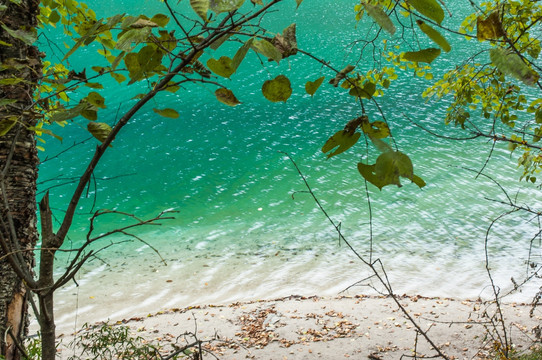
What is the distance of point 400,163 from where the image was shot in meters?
0.61

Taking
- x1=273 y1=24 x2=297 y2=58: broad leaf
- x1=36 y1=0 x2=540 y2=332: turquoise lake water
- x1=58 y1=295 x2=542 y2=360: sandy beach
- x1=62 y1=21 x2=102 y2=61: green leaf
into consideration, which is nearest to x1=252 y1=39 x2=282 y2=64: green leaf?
x1=273 y1=24 x2=297 y2=58: broad leaf

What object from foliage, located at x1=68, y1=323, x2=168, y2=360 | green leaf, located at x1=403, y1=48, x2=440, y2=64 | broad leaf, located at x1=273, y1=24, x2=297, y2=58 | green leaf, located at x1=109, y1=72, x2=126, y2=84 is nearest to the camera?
green leaf, located at x1=403, y1=48, x2=440, y2=64

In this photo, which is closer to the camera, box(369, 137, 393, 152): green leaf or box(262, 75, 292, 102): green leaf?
box(369, 137, 393, 152): green leaf

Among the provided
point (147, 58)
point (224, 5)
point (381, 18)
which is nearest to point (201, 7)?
point (224, 5)

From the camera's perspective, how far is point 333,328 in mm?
5113

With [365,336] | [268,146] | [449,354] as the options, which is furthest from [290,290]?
[268,146]

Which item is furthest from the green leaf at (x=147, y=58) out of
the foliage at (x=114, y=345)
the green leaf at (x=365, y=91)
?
the foliage at (x=114, y=345)

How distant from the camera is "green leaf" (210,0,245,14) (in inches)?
25.1

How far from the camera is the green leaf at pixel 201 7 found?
2.25 feet

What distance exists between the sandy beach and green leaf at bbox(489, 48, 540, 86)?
3.70 metres

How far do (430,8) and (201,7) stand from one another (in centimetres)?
33

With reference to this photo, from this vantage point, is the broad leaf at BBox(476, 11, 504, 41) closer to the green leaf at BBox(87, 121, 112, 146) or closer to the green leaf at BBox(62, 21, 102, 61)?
the green leaf at BBox(62, 21, 102, 61)

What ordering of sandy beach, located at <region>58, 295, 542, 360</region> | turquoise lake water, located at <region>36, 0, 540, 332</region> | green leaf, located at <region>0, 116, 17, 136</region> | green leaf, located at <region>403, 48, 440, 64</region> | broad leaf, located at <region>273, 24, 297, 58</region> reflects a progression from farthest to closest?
turquoise lake water, located at <region>36, 0, 540, 332</region>
sandy beach, located at <region>58, 295, 542, 360</region>
green leaf, located at <region>0, 116, 17, 136</region>
broad leaf, located at <region>273, 24, 297, 58</region>
green leaf, located at <region>403, 48, 440, 64</region>

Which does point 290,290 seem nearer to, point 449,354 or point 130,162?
point 449,354
